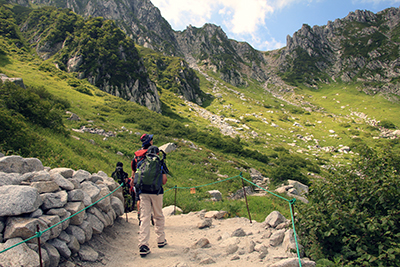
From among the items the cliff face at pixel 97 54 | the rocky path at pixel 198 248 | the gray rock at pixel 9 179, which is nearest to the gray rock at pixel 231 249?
the rocky path at pixel 198 248

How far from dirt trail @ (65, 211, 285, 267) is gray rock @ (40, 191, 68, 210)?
4.52 feet

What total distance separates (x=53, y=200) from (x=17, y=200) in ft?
2.66

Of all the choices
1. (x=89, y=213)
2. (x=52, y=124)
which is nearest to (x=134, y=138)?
(x=52, y=124)

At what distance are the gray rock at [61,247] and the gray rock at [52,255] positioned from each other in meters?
0.14

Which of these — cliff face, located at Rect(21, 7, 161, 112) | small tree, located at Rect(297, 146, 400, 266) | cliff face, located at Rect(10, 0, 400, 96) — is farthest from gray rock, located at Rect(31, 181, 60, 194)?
cliff face, located at Rect(10, 0, 400, 96)

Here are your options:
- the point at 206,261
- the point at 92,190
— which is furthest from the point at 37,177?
the point at 206,261

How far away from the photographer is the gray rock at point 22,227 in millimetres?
3615

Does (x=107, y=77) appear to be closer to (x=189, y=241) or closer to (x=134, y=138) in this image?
(x=134, y=138)

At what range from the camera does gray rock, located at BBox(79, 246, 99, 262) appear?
468 centimetres

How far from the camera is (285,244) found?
5.29 m

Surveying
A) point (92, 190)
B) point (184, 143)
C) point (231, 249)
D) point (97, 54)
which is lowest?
point (231, 249)

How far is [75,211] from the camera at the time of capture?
4.95m

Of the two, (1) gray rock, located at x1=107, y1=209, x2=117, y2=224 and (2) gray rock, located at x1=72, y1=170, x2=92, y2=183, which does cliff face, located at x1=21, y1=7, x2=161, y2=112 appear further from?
(1) gray rock, located at x1=107, y1=209, x2=117, y2=224

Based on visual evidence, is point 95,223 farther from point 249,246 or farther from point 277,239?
point 277,239
